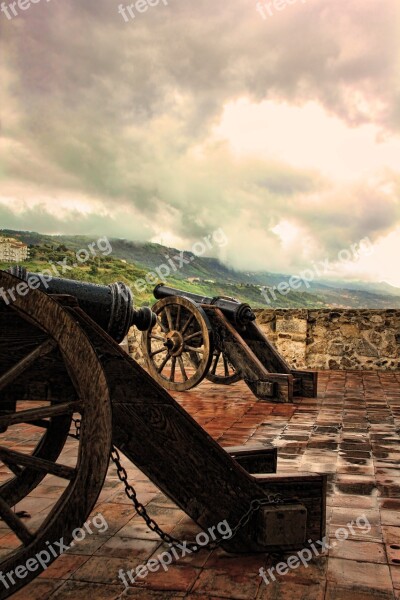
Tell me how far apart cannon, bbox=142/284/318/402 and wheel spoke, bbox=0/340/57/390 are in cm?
546

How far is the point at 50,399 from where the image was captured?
2.38m

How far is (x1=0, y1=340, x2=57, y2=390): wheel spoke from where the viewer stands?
2.10m

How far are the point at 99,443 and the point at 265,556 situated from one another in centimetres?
100

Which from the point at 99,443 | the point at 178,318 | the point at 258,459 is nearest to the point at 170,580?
the point at 99,443

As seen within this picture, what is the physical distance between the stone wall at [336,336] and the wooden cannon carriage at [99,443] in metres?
8.95

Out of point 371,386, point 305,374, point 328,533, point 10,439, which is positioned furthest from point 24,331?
point 371,386

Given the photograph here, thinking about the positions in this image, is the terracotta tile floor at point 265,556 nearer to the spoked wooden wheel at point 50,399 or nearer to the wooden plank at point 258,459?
the spoked wooden wheel at point 50,399

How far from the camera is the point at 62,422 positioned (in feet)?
10.2

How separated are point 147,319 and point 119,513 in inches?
44.1

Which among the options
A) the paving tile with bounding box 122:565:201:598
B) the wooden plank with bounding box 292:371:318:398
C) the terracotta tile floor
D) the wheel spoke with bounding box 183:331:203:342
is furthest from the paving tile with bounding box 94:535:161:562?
the wooden plank with bounding box 292:371:318:398

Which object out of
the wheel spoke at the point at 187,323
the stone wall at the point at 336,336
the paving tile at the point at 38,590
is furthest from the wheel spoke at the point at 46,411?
Answer: the stone wall at the point at 336,336

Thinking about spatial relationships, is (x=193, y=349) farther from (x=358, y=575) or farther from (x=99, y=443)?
(x=99, y=443)

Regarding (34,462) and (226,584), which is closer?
(34,462)

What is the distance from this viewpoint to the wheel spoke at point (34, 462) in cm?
205
